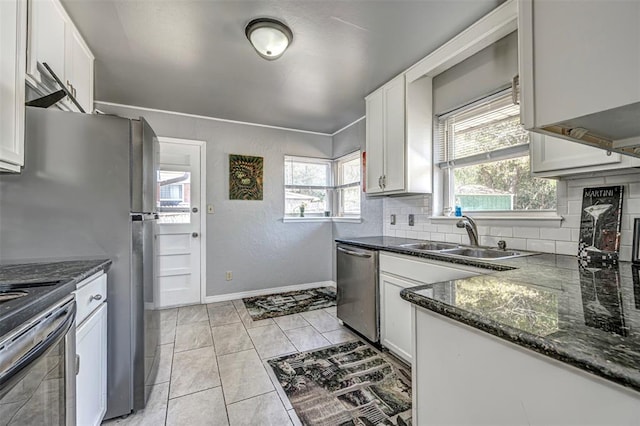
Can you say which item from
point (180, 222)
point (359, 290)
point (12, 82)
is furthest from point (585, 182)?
point (180, 222)

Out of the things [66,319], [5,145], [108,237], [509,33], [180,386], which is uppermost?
[509,33]

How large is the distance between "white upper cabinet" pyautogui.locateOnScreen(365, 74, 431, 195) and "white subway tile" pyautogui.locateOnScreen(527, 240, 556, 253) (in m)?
0.91

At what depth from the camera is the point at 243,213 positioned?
390 centimetres

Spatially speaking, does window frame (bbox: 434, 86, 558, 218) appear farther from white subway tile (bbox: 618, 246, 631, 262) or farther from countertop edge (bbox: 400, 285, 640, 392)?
countertop edge (bbox: 400, 285, 640, 392)

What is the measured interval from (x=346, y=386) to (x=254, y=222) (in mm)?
2547

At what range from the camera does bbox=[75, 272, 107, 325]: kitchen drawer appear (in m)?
1.23

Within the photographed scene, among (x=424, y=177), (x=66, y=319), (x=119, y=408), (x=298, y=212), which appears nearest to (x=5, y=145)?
(x=66, y=319)

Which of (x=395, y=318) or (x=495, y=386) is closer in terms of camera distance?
(x=495, y=386)

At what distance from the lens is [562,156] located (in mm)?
1523

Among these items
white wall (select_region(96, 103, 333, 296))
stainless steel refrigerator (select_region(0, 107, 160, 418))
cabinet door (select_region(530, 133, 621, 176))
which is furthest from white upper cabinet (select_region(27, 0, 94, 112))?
cabinet door (select_region(530, 133, 621, 176))

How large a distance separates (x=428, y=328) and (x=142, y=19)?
2415 mm

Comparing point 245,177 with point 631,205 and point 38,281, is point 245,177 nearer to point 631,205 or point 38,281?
point 38,281

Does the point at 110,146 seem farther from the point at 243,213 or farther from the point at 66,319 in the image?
the point at 243,213

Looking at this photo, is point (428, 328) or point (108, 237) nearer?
point (428, 328)
